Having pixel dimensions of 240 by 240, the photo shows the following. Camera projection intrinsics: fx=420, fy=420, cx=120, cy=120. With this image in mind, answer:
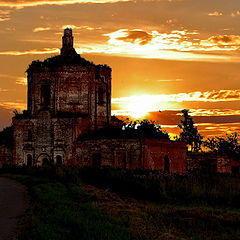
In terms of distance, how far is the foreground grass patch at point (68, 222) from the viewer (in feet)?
31.2

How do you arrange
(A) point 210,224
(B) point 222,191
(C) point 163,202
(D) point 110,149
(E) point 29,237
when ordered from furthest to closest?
(D) point 110,149 → (B) point 222,191 → (C) point 163,202 → (A) point 210,224 → (E) point 29,237

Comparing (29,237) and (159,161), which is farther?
(159,161)

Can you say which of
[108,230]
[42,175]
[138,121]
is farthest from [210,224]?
[138,121]

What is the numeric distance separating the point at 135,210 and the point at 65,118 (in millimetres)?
28101

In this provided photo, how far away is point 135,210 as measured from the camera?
47.2 feet

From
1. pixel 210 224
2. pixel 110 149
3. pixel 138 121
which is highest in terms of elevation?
pixel 138 121

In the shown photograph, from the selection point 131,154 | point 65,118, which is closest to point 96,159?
point 131,154

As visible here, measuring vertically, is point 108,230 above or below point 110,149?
below

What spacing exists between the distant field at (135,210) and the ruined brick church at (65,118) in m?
16.0

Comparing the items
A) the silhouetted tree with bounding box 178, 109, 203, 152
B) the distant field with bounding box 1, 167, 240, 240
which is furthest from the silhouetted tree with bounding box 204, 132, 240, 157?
the distant field with bounding box 1, 167, 240, 240

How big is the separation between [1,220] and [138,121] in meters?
53.0

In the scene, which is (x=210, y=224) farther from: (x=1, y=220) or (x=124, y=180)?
(x=124, y=180)

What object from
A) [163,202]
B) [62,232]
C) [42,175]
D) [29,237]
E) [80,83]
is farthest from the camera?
[80,83]

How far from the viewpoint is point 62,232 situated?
985 cm
